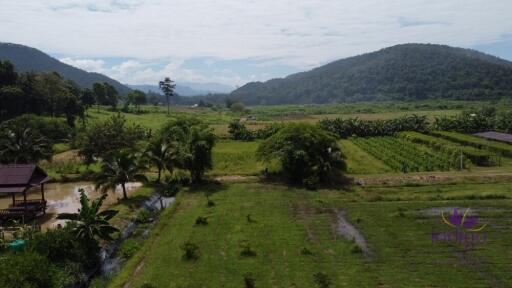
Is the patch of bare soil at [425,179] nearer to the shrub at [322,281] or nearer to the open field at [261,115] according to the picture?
the shrub at [322,281]

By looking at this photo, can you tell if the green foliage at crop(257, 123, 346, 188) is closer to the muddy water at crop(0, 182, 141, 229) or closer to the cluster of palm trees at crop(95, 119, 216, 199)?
the cluster of palm trees at crop(95, 119, 216, 199)

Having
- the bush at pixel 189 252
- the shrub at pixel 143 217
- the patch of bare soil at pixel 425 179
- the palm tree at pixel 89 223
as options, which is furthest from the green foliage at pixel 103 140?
the patch of bare soil at pixel 425 179

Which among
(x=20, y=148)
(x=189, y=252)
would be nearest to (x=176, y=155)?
(x=20, y=148)

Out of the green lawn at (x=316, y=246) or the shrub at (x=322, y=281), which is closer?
the shrub at (x=322, y=281)

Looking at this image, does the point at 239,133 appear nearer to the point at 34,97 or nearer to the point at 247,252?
the point at 34,97

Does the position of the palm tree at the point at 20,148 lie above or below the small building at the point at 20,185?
above

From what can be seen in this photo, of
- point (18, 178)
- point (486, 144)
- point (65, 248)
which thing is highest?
point (486, 144)
